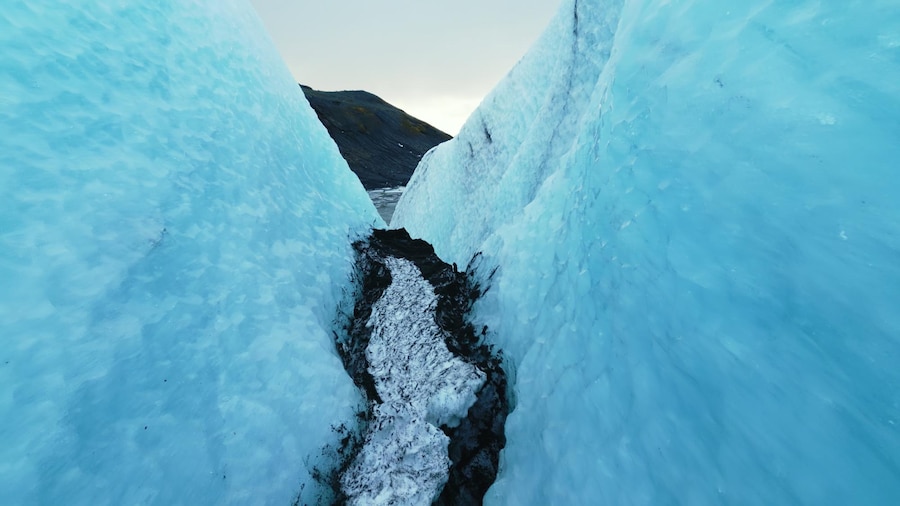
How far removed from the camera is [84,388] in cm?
329

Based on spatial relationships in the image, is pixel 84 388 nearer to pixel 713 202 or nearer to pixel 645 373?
pixel 645 373

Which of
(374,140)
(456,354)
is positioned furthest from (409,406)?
(374,140)

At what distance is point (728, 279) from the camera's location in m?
3.03

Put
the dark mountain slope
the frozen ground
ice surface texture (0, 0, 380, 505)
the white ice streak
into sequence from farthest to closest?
1. the dark mountain slope
2. the frozen ground
3. the white ice streak
4. ice surface texture (0, 0, 380, 505)

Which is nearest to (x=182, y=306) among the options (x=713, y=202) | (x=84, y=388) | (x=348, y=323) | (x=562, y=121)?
(x=84, y=388)

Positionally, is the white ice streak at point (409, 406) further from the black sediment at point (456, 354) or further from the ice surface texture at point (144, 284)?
the ice surface texture at point (144, 284)

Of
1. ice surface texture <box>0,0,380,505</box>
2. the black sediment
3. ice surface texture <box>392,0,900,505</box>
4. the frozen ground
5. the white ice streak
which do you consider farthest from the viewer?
the frozen ground

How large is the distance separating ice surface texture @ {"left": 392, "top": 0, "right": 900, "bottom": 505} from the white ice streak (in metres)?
0.85

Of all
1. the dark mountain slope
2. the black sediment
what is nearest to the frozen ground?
the dark mountain slope

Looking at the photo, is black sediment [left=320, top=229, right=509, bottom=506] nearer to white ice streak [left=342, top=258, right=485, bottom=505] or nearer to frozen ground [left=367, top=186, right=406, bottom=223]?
white ice streak [left=342, top=258, right=485, bottom=505]

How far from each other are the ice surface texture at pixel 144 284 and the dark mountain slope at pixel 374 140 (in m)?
45.0

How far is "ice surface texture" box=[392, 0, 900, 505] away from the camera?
2.37m

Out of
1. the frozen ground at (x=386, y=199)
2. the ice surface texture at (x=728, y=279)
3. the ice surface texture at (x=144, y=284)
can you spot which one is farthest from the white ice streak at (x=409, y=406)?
the frozen ground at (x=386, y=199)

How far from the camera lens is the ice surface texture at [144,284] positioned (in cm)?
319
